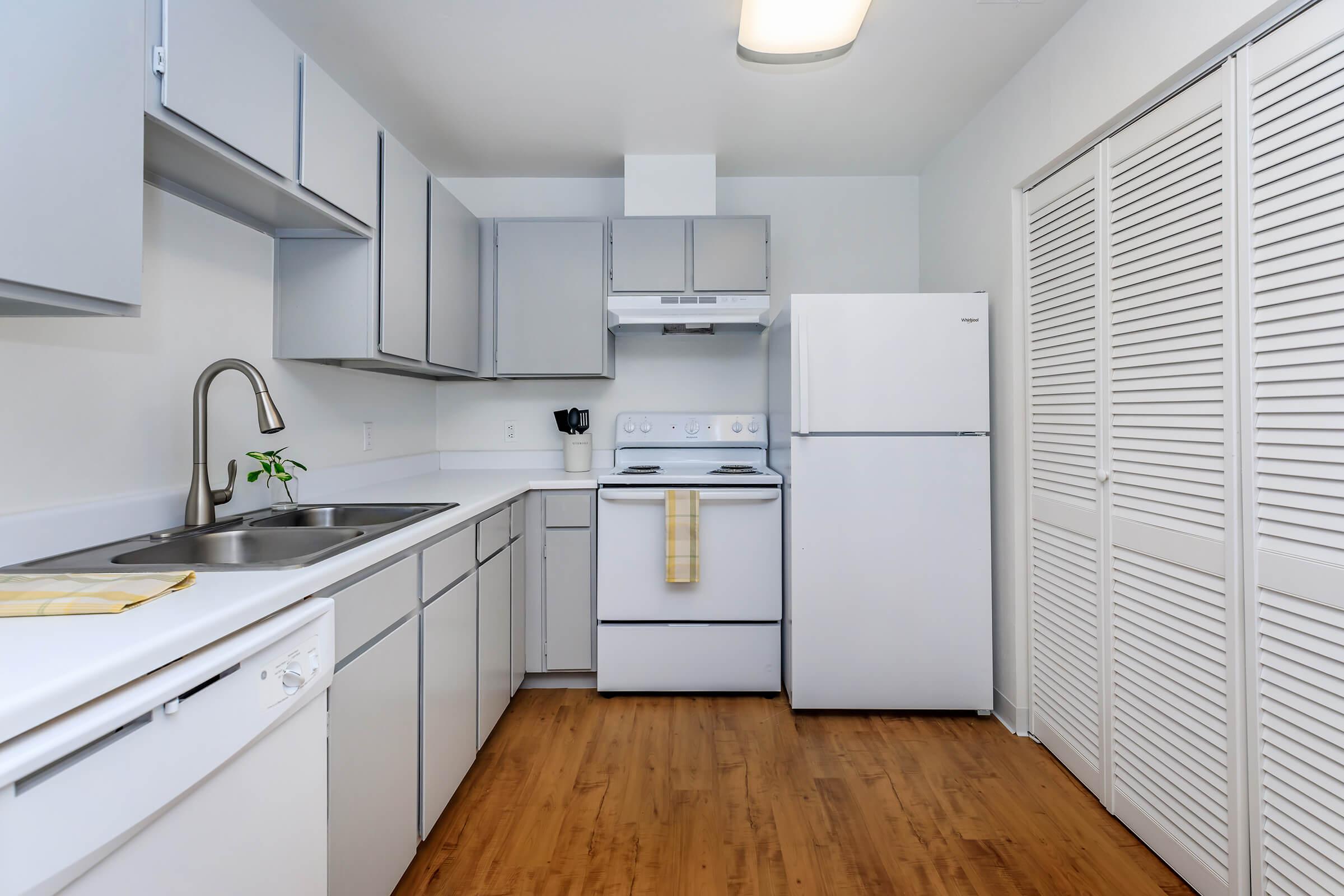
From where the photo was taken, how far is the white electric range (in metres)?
2.58

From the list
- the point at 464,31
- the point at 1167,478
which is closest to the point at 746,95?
the point at 464,31

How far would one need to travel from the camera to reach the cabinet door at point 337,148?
5.20 feet

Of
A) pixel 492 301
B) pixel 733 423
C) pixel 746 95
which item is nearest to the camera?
pixel 746 95

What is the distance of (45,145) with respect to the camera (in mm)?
906

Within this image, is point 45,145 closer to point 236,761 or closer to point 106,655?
point 106,655

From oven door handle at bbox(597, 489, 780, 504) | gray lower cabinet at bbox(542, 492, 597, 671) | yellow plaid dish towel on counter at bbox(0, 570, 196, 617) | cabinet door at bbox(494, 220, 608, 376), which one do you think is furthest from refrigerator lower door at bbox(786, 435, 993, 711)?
yellow plaid dish towel on counter at bbox(0, 570, 196, 617)

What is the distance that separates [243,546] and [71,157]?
924mm

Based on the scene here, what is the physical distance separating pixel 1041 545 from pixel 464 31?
2.59 m

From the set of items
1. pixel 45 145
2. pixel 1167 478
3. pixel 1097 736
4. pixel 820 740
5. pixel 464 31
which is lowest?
pixel 820 740

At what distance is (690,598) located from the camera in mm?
2578

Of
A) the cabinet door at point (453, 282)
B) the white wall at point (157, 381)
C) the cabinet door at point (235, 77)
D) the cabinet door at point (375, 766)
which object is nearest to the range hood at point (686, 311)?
the cabinet door at point (453, 282)

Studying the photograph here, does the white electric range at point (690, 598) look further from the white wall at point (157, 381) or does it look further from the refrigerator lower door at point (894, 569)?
the white wall at point (157, 381)

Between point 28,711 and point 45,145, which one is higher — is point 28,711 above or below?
below

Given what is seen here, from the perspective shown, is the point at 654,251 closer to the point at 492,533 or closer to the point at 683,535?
the point at 683,535
